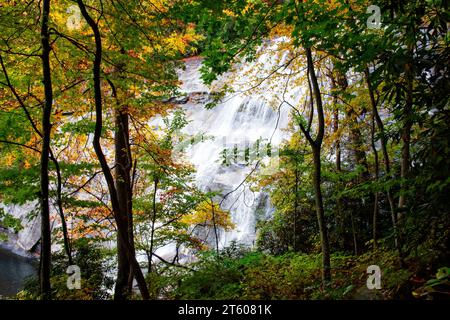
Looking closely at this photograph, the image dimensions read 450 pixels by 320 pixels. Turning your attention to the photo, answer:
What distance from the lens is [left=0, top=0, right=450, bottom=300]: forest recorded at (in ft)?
10.7

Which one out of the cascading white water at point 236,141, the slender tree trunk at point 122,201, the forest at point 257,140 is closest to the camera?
the forest at point 257,140

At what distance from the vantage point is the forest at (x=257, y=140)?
3264 mm

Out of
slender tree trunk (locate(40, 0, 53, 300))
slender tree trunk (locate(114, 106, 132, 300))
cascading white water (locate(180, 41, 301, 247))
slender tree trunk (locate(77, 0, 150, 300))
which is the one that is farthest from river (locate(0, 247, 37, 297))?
slender tree trunk (locate(77, 0, 150, 300))

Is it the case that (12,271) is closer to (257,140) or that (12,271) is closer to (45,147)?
(45,147)

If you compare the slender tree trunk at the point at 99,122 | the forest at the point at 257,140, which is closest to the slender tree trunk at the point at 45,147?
the forest at the point at 257,140

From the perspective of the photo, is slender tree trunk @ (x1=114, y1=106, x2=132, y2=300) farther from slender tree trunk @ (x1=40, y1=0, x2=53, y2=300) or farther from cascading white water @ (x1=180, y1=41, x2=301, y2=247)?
cascading white water @ (x1=180, y1=41, x2=301, y2=247)

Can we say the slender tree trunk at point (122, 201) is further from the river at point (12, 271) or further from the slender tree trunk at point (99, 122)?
the river at point (12, 271)

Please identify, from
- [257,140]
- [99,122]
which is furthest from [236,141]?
[99,122]

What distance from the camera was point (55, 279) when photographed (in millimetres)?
7664

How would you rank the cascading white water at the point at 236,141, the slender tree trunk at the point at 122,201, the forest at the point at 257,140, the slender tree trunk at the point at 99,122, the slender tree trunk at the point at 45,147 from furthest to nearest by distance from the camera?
the cascading white water at the point at 236,141 < the slender tree trunk at the point at 122,201 < the slender tree trunk at the point at 45,147 < the slender tree trunk at the point at 99,122 < the forest at the point at 257,140

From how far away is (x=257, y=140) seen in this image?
6.20m
